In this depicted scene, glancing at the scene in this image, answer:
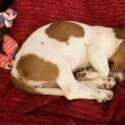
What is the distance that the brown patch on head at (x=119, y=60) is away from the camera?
2.54m

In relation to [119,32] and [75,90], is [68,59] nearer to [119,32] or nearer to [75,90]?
[75,90]

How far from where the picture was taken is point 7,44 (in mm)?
2766

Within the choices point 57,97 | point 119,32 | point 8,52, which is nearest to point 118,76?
point 119,32

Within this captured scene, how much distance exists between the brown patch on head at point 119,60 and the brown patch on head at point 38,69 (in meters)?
0.46

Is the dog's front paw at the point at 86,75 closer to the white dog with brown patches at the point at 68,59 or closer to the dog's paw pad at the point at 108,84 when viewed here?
the white dog with brown patches at the point at 68,59

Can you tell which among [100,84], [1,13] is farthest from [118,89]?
[1,13]

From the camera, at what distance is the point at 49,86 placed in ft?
7.80

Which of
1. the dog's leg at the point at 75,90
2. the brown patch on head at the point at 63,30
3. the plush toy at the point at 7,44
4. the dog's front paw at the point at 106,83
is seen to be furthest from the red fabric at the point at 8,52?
the dog's front paw at the point at 106,83

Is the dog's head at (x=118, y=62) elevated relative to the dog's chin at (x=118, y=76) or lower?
elevated

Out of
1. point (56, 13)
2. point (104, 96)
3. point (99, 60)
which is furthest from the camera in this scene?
point (56, 13)

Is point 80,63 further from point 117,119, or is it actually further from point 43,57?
point 117,119

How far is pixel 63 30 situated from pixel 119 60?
0.44 meters

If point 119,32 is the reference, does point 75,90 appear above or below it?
below

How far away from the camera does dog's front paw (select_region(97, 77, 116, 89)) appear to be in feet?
7.85
